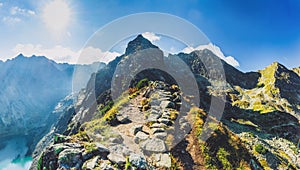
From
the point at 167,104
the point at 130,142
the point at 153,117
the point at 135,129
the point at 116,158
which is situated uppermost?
the point at 167,104

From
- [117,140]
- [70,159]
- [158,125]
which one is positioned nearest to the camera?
[70,159]

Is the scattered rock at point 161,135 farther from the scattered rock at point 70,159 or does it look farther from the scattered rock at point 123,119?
the scattered rock at point 70,159

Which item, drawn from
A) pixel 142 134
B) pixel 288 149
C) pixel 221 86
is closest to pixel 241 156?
pixel 142 134

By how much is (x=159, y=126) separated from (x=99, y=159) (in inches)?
494

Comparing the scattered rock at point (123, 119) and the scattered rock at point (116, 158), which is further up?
the scattered rock at point (123, 119)

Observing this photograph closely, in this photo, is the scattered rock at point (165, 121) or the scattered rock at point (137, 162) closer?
the scattered rock at point (137, 162)

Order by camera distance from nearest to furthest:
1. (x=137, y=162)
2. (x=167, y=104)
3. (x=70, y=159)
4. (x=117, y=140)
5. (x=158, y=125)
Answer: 1. (x=70, y=159)
2. (x=137, y=162)
3. (x=117, y=140)
4. (x=158, y=125)
5. (x=167, y=104)

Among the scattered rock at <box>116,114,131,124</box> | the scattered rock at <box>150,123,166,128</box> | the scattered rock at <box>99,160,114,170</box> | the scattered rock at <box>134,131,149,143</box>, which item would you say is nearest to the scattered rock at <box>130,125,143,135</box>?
the scattered rock at <box>134,131,149,143</box>

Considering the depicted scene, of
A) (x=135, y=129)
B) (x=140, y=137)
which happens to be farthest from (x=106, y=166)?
(x=135, y=129)

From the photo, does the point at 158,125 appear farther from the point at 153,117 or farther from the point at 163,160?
the point at 163,160

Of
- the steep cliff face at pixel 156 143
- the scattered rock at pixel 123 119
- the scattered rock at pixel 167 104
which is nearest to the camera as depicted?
the steep cliff face at pixel 156 143

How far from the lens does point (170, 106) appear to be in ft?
136

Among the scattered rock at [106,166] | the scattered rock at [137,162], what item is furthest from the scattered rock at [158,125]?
the scattered rock at [106,166]

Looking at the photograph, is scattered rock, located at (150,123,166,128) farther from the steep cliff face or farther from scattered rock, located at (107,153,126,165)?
scattered rock, located at (107,153,126,165)
